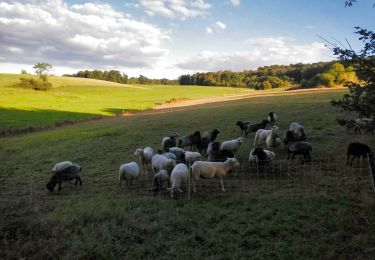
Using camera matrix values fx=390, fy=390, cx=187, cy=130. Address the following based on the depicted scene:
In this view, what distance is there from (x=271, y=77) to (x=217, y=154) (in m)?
111

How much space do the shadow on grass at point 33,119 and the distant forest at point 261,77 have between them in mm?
53283

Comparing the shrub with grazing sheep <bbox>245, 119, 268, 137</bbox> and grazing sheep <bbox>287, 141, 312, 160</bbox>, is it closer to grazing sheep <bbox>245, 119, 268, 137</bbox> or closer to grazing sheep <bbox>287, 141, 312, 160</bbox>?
grazing sheep <bbox>245, 119, 268, 137</bbox>

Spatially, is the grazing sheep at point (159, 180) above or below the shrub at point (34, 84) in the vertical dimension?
below

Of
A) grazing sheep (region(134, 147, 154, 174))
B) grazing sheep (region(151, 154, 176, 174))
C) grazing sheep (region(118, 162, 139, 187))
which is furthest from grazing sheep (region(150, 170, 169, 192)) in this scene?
grazing sheep (region(134, 147, 154, 174))

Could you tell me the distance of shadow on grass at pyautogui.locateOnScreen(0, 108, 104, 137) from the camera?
150 ft

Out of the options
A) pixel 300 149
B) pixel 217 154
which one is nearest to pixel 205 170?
pixel 217 154

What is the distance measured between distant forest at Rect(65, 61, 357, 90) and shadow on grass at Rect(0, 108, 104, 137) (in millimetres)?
53283

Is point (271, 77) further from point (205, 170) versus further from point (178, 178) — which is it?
point (178, 178)

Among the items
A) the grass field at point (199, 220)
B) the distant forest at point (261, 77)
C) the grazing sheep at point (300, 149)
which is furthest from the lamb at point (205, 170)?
the distant forest at point (261, 77)

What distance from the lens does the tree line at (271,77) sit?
3720 inches

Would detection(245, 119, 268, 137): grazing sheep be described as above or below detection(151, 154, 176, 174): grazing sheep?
above

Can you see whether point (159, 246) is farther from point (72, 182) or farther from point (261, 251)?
point (72, 182)

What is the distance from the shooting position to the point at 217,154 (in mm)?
18531

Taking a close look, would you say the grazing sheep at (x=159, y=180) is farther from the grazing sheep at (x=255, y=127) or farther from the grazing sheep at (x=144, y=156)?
the grazing sheep at (x=255, y=127)
